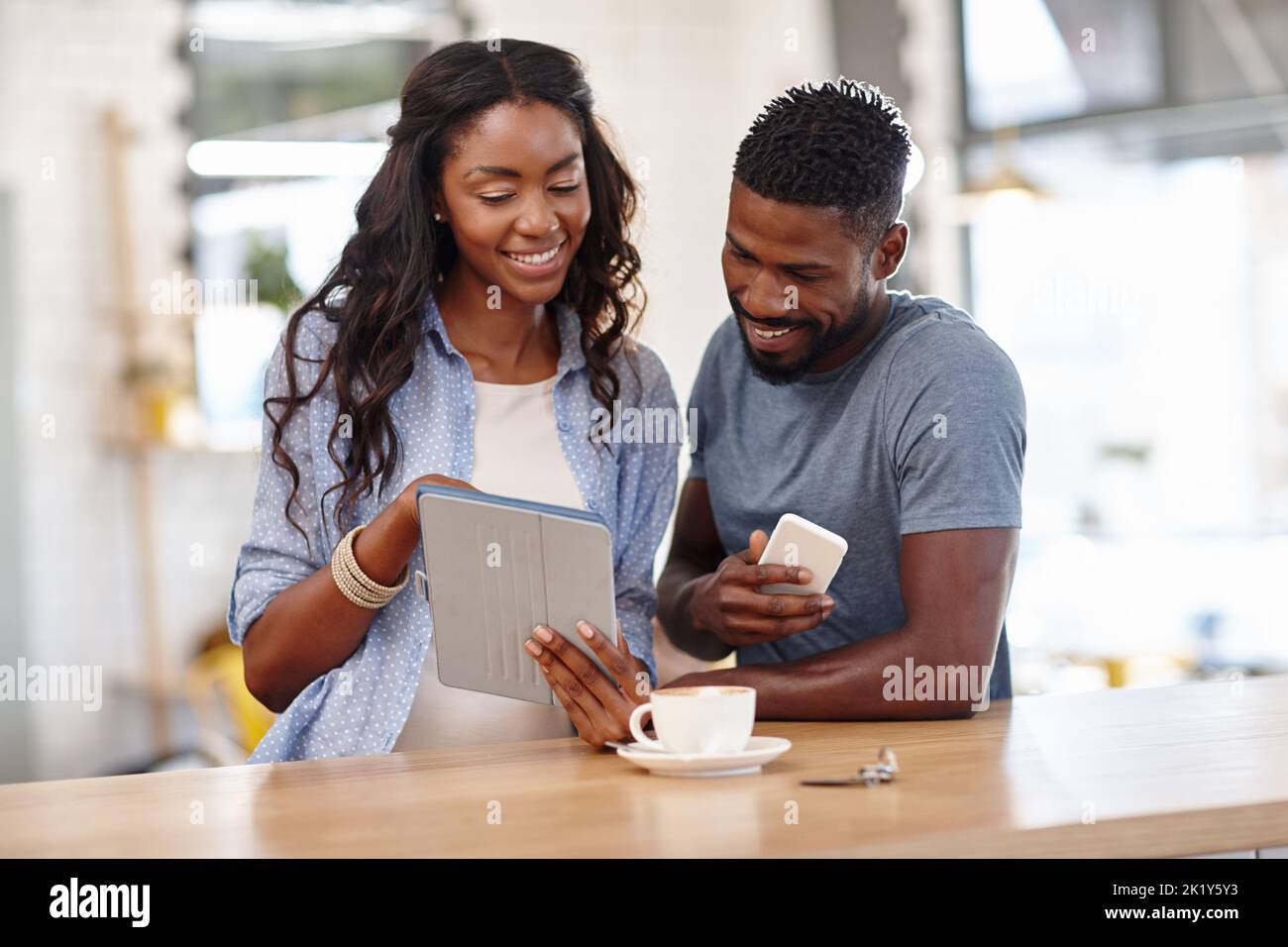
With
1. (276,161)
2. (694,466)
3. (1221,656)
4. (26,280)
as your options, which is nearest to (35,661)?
(26,280)

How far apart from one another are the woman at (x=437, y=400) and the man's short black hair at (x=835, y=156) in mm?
266

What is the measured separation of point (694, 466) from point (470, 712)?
1.69ft

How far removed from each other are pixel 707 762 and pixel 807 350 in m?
0.67

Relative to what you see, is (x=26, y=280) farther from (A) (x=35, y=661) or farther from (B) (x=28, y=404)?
(A) (x=35, y=661)

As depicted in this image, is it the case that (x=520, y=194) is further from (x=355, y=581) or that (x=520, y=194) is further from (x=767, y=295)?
(x=355, y=581)

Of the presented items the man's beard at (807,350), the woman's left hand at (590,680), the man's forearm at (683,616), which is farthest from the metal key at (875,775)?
the man's beard at (807,350)

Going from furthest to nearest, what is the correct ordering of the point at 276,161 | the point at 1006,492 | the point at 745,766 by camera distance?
the point at 276,161
the point at 1006,492
the point at 745,766

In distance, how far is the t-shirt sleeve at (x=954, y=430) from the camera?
1.63 meters

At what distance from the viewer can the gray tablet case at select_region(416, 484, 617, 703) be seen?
1412 millimetres

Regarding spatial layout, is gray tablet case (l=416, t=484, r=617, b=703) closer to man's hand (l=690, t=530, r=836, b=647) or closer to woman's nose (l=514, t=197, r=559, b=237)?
man's hand (l=690, t=530, r=836, b=647)

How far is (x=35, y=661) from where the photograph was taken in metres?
4.99

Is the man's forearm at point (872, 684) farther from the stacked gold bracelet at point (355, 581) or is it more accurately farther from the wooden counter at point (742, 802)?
the stacked gold bracelet at point (355, 581)

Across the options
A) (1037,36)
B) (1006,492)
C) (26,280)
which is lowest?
(1006,492)
